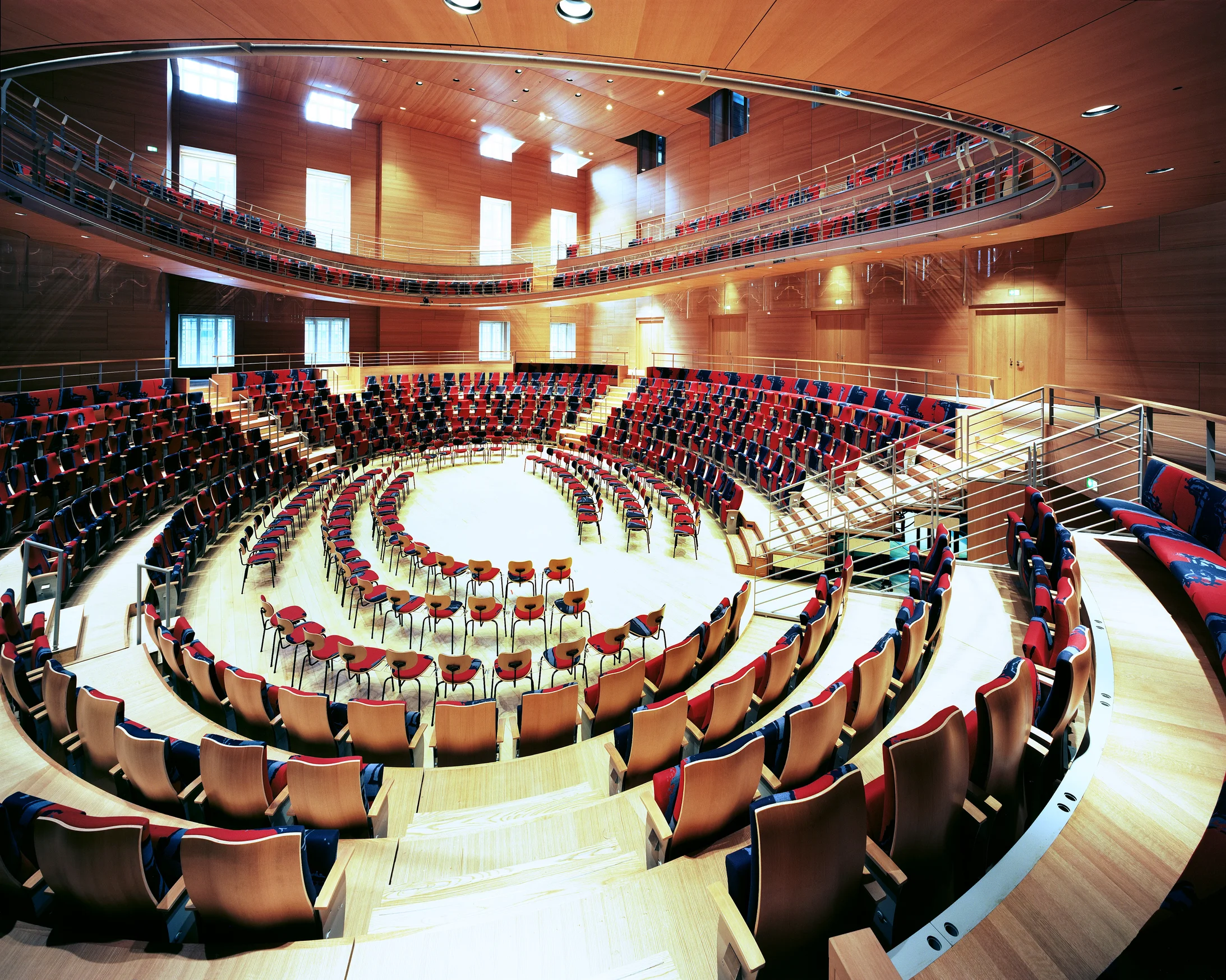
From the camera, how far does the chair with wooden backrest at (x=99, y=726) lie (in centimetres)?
299

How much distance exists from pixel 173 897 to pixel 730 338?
1634 cm

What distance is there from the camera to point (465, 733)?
11.9 feet

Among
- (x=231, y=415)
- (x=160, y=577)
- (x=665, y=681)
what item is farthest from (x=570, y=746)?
(x=231, y=415)

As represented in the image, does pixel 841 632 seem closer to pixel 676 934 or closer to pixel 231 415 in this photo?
pixel 676 934

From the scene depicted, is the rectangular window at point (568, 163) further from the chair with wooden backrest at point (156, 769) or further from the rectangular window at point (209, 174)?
the chair with wooden backrest at point (156, 769)

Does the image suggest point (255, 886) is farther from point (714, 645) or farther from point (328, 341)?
point (328, 341)

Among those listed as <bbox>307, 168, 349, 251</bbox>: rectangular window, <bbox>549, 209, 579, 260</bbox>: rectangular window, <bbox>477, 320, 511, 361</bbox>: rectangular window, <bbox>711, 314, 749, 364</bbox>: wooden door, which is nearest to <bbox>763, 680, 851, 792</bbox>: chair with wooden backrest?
<bbox>711, 314, 749, 364</bbox>: wooden door

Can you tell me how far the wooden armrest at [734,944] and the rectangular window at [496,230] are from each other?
20.8 m

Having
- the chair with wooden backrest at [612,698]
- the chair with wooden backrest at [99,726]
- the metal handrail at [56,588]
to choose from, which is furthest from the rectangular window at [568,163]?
the chair with wooden backrest at [99,726]

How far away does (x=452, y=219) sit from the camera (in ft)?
65.2

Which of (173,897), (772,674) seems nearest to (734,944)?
(173,897)

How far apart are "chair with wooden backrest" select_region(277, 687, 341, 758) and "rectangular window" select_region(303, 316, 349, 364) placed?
52.8ft

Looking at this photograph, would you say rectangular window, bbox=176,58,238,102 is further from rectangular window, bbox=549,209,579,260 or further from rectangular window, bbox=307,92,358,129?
rectangular window, bbox=549,209,579,260

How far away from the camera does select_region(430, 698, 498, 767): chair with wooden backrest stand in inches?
141
